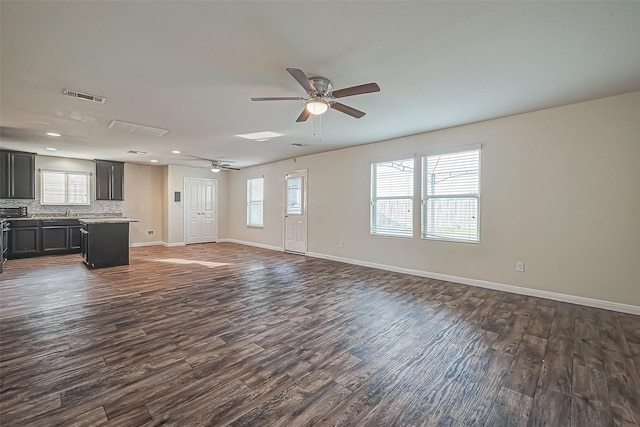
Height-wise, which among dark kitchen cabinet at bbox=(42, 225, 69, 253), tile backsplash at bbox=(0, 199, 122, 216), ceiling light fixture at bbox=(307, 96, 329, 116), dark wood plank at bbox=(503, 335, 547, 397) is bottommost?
dark wood plank at bbox=(503, 335, 547, 397)

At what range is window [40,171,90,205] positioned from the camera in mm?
7223

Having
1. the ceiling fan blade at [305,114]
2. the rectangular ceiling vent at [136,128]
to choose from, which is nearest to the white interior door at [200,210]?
the rectangular ceiling vent at [136,128]

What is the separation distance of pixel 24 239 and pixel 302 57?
8004mm

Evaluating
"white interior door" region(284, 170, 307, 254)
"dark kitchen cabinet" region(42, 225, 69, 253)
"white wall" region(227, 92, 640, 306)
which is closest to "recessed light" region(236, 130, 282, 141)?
"white wall" region(227, 92, 640, 306)

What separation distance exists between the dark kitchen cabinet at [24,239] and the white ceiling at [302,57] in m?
3.44

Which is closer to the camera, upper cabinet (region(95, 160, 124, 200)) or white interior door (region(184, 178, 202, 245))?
upper cabinet (region(95, 160, 124, 200))

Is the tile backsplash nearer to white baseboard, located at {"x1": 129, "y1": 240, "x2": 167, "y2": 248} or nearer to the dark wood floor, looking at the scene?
white baseboard, located at {"x1": 129, "y1": 240, "x2": 167, "y2": 248}

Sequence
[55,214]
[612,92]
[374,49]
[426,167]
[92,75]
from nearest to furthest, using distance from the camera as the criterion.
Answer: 1. [374,49]
2. [92,75]
3. [612,92]
4. [426,167]
5. [55,214]

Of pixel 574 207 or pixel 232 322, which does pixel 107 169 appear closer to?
pixel 232 322

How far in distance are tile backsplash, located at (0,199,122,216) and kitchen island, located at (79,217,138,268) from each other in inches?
95.1

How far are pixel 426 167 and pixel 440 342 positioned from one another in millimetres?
3253

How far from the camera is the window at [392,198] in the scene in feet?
17.3

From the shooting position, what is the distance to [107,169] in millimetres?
7809

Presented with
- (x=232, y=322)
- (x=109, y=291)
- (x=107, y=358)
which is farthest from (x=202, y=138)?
(x=107, y=358)
